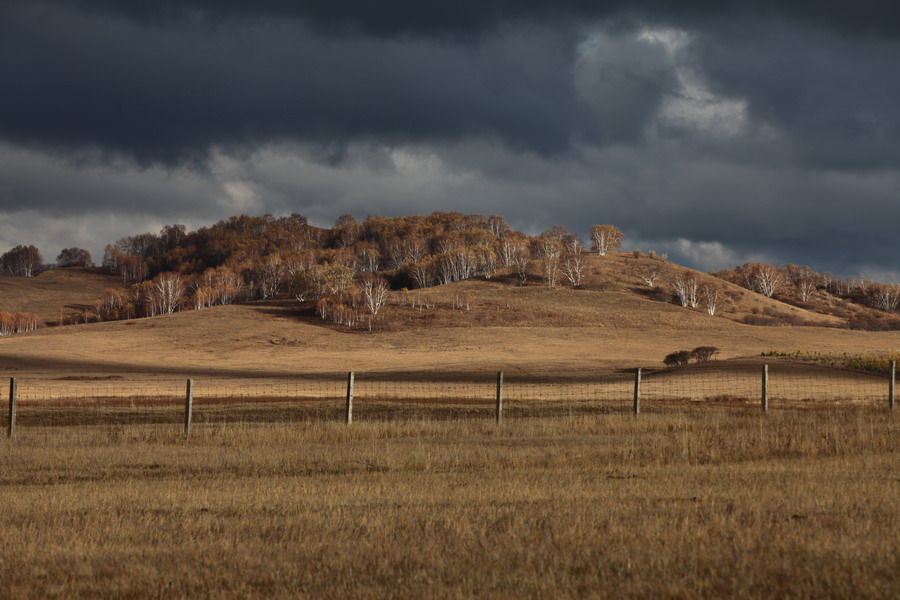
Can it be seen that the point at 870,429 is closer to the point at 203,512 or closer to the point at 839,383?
the point at 203,512

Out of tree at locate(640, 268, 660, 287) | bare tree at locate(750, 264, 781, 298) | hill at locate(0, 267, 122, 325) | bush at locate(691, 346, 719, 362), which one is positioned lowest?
bush at locate(691, 346, 719, 362)

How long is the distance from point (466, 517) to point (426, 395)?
31.9 m

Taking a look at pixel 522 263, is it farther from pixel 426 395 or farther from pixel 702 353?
pixel 426 395

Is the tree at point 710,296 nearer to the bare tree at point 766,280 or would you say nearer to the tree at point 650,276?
the tree at point 650,276

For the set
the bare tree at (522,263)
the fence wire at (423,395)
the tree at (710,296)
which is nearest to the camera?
the fence wire at (423,395)

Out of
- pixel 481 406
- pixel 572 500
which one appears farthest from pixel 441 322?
pixel 572 500

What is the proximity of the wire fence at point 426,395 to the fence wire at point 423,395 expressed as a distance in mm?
47

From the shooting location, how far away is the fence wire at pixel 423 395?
98.0 feet

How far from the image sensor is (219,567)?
8039 mm

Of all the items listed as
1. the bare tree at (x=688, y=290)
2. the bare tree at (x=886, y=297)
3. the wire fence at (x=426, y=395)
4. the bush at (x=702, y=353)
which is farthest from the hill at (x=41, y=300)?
the bare tree at (x=886, y=297)

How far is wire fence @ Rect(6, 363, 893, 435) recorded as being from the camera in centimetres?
2927

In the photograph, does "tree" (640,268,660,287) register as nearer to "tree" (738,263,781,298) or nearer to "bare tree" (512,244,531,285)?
"bare tree" (512,244,531,285)

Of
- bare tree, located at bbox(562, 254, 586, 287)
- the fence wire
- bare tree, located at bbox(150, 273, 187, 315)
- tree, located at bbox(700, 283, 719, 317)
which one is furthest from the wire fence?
bare tree, located at bbox(150, 273, 187, 315)

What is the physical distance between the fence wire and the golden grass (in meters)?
10.4
